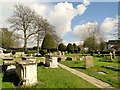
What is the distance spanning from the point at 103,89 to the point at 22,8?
101 ft

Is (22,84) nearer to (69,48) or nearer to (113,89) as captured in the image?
(113,89)

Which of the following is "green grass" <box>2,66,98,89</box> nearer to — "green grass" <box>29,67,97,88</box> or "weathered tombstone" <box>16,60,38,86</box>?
"green grass" <box>29,67,97,88</box>

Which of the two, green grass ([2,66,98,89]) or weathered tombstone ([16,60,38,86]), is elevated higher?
weathered tombstone ([16,60,38,86])

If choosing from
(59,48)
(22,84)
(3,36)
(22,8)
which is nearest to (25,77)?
(22,84)

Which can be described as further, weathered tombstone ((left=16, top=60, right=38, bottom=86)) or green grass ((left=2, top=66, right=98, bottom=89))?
weathered tombstone ((left=16, top=60, right=38, bottom=86))

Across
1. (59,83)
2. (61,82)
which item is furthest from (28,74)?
(61,82)

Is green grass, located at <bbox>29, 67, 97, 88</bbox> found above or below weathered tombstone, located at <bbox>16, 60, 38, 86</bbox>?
below

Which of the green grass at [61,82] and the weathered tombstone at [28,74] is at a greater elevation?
the weathered tombstone at [28,74]

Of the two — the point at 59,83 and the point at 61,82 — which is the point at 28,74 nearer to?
the point at 59,83

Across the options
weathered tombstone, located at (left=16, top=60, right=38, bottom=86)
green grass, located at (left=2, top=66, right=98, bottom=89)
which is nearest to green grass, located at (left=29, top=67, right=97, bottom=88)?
green grass, located at (left=2, top=66, right=98, bottom=89)

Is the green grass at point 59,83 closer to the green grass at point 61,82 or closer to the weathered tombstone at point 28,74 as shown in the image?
the green grass at point 61,82

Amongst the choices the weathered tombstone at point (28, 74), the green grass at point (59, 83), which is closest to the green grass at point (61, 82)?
the green grass at point (59, 83)

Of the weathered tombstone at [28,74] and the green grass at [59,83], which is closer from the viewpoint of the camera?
the green grass at [59,83]

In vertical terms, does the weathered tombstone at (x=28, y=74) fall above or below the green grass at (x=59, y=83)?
above
